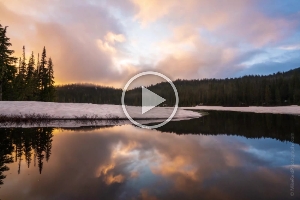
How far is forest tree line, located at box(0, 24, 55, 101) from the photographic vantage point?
36.1m

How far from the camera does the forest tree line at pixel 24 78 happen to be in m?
36.1

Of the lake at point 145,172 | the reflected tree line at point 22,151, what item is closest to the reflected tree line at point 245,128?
the lake at point 145,172

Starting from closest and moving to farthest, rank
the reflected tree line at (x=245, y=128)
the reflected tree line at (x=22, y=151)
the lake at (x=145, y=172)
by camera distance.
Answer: the lake at (x=145, y=172), the reflected tree line at (x=22, y=151), the reflected tree line at (x=245, y=128)

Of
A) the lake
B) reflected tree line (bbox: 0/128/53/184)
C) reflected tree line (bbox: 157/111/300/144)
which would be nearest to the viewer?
the lake

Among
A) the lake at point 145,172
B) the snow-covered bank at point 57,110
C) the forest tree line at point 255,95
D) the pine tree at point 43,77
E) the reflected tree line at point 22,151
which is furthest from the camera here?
the forest tree line at point 255,95

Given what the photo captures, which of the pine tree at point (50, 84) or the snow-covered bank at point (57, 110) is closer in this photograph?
the snow-covered bank at point (57, 110)

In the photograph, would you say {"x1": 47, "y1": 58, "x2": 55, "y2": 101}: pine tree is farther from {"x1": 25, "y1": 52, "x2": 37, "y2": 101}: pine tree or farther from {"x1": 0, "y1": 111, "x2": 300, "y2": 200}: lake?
{"x1": 0, "y1": 111, "x2": 300, "y2": 200}: lake

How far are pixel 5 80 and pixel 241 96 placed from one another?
11738 cm

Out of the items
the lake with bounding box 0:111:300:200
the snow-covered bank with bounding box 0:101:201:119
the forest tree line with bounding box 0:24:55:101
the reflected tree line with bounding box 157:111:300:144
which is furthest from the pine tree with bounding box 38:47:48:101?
the lake with bounding box 0:111:300:200

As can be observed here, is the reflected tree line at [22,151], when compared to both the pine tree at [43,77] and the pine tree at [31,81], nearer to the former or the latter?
the pine tree at [31,81]

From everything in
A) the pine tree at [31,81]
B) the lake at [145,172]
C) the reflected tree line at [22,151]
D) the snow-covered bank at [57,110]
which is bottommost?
the lake at [145,172]

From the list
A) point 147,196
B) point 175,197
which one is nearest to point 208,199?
point 175,197

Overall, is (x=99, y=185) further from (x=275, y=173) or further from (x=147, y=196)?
(x=275, y=173)

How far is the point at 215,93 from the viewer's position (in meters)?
130
